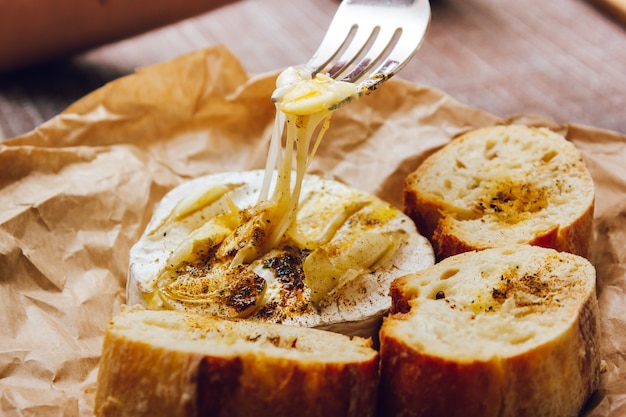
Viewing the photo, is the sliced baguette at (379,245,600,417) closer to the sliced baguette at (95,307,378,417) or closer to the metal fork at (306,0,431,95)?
the sliced baguette at (95,307,378,417)

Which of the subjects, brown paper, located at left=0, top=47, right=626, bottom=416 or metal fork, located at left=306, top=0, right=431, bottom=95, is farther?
metal fork, located at left=306, top=0, right=431, bottom=95

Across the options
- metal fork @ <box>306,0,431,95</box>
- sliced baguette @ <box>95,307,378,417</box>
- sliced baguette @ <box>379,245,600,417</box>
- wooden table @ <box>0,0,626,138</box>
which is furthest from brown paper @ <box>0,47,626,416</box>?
metal fork @ <box>306,0,431,95</box>

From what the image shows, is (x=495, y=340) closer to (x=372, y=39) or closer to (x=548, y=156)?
(x=548, y=156)

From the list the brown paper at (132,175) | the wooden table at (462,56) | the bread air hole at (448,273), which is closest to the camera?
the bread air hole at (448,273)

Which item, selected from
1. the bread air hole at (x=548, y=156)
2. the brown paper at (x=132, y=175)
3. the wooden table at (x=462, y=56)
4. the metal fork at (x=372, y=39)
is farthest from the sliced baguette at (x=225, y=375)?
the wooden table at (x=462, y=56)

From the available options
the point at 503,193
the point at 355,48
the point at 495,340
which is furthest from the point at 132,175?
the point at 495,340

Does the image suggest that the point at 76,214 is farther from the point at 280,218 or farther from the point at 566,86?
the point at 566,86

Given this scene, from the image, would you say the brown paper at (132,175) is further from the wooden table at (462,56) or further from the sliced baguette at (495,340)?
the wooden table at (462,56)

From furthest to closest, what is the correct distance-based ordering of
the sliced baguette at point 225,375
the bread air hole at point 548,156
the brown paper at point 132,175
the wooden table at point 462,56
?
the wooden table at point 462,56, the bread air hole at point 548,156, the brown paper at point 132,175, the sliced baguette at point 225,375
